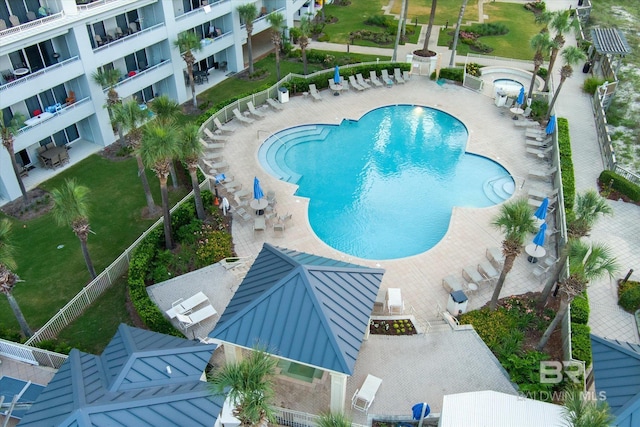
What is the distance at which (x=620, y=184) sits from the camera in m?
29.8

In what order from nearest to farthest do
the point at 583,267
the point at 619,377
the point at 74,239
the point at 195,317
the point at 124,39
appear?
the point at 619,377, the point at 583,267, the point at 195,317, the point at 74,239, the point at 124,39

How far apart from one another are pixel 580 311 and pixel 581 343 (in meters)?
1.68

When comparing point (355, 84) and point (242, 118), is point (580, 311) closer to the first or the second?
point (242, 118)

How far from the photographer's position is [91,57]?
1265 inches

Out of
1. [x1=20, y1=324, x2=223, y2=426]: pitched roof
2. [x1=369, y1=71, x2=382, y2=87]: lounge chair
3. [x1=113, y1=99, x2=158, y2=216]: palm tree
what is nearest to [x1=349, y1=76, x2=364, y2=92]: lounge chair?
[x1=369, y1=71, x2=382, y2=87]: lounge chair

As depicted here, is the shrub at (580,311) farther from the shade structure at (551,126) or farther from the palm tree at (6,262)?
the palm tree at (6,262)

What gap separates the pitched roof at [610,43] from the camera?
4066 centimetres

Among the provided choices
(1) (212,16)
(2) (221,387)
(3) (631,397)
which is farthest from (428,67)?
(2) (221,387)

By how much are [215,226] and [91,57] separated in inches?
589

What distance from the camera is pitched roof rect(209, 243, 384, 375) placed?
16.6m

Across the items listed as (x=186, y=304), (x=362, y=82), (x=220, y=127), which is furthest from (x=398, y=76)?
(x=186, y=304)

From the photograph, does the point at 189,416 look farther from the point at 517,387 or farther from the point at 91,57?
the point at 91,57

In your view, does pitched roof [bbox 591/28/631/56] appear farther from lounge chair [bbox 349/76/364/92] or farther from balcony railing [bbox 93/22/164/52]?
balcony railing [bbox 93/22/164/52]

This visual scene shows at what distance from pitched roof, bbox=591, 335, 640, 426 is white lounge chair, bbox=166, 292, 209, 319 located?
15.9m
